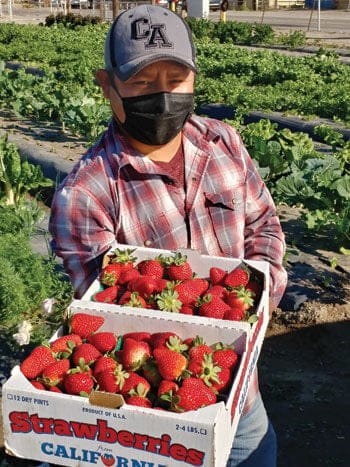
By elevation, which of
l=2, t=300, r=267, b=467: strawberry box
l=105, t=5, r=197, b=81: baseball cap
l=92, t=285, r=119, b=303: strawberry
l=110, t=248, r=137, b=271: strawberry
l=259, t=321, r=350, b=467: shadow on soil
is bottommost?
l=259, t=321, r=350, b=467: shadow on soil

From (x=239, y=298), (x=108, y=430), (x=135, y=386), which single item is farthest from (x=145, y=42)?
(x=108, y=430)

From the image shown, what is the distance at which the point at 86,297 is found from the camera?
2.35 metres

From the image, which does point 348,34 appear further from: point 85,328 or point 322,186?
point 85,328

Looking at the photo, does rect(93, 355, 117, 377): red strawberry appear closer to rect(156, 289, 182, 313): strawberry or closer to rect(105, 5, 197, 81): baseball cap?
rect(156, 289, 182, 313): strawberry

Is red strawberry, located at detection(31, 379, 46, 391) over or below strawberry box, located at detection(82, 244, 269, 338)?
below

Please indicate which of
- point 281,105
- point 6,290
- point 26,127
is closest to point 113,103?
point 6,290

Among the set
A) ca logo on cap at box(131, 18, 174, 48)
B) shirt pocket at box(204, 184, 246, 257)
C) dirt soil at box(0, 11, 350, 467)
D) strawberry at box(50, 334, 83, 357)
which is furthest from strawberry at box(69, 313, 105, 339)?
dirt soil at box(0, 11, 350, 467)

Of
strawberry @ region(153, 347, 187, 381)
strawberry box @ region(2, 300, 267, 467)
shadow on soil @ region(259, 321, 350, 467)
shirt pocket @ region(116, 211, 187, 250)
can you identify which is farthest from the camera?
shadow on soil @ region(259, 321, 350, 467)

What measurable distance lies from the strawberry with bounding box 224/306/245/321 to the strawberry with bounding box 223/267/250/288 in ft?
0.36

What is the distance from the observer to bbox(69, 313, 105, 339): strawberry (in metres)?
2.21

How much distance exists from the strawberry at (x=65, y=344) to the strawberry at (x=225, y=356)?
16.1 inches

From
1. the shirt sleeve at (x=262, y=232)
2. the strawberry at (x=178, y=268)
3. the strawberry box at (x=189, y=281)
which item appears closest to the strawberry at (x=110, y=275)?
the strawberry box at (x=189, y=281)

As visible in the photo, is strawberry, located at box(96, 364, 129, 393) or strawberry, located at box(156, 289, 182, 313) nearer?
strawberry, located at box(96, 364, 129, 393)

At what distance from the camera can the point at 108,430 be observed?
1888 millimetres
